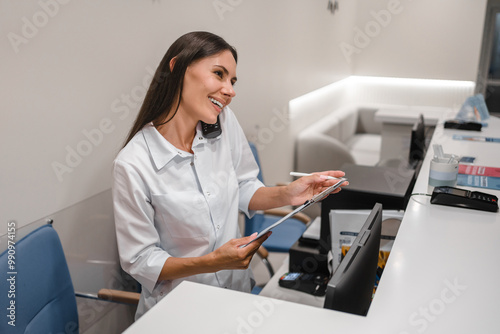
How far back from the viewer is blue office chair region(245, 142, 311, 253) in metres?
2.84

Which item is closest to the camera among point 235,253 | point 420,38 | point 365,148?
point 235,253

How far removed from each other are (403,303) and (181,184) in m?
0.88

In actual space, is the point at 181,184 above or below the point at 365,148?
above

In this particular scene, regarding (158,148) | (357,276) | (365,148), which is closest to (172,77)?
(158,148)

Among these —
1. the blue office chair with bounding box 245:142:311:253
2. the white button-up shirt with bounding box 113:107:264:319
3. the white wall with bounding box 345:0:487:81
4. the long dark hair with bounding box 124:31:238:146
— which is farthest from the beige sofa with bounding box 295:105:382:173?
the long dark hair with bounding box 124:31:238:146

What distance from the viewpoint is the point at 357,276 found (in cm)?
107

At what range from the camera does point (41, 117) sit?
161 cm

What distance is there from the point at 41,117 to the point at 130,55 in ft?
1.78

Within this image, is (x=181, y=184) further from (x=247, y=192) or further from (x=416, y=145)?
(x=416, y=145)

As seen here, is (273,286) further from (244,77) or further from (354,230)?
(244,77)

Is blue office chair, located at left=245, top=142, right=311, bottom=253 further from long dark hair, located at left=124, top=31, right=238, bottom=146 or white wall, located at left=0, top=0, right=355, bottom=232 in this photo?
long dark hair, located at left=124, top=31, right=238, bottom=146

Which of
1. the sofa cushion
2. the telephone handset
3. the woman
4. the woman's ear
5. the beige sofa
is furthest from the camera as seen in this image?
the sofa cushion

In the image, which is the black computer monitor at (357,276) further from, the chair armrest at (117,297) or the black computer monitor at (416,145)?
the black computer monitor at (416,145)

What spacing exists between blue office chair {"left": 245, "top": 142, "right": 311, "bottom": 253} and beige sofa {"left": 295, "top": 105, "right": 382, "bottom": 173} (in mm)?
1274
